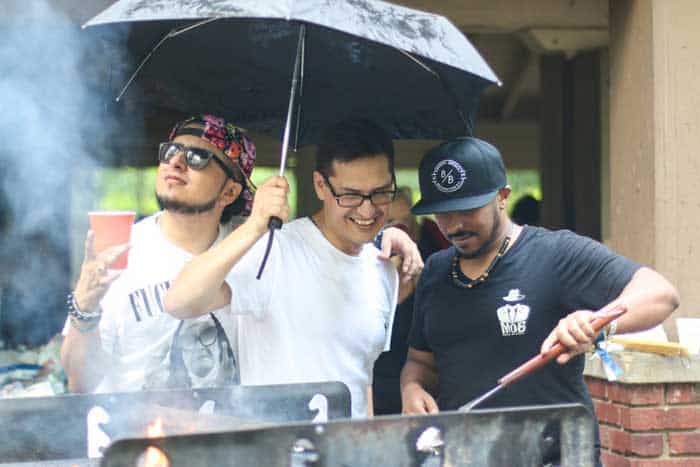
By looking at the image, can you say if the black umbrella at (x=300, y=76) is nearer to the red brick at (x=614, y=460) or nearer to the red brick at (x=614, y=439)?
the red brick at (x=614, y=439)

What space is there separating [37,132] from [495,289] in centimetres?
285

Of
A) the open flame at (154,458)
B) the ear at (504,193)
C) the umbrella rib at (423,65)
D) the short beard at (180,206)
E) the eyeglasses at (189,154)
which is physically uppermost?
the umbrella rib at (423,65)

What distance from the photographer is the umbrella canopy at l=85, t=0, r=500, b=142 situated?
3752 millimetres

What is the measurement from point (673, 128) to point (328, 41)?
7.38 ft

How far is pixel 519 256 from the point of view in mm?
3434

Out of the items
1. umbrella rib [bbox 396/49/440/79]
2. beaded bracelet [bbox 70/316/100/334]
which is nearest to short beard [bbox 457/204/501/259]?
umbrella rib [bbox 396/49/440/79]

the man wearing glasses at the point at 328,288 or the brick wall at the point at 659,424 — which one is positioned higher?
the man wearing glasses at the point at 328,288

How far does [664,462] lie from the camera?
5152mm

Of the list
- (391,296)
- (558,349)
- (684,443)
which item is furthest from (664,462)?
(558,349)

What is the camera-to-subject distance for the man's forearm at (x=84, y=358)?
3328 millimetres

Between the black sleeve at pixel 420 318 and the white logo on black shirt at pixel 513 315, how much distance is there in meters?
0.37

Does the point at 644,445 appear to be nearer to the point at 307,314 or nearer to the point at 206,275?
the point at 307,314

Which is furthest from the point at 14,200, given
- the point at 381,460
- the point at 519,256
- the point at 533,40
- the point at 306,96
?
the point at 381,460

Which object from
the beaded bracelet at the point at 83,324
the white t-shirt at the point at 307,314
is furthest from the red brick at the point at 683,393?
the beaded bracelet at the point at 83,324
